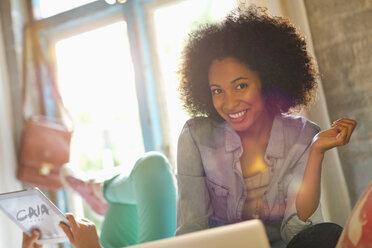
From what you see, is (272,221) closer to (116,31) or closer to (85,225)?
(85,225)

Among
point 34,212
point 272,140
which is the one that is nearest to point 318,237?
point 272,140

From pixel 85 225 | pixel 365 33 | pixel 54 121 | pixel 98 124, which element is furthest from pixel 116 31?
pixel 365 33

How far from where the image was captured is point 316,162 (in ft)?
3.14

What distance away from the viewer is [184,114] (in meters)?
1.13

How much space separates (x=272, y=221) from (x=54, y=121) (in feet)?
3.17

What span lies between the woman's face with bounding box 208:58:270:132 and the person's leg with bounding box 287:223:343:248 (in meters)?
0.25

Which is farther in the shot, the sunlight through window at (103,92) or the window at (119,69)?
the sunlight through window at (103,92)

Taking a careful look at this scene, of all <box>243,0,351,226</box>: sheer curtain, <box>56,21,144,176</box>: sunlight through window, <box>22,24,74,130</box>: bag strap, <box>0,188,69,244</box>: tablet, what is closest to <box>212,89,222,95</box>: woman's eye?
<box>243,0,351,226</box>: sheer curtain

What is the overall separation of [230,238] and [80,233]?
46cm

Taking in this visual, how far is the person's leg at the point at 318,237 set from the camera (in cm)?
91

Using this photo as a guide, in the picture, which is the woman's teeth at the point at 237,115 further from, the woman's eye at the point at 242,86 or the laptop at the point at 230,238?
the laptop at the point at 230,238

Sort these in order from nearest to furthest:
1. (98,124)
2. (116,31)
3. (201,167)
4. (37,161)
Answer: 1. (201,167)
2. (116,31)
3. (98,124)
4. (37,161)

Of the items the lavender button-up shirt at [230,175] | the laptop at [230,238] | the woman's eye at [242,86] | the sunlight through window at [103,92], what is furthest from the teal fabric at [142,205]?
the laptop at [230,238]

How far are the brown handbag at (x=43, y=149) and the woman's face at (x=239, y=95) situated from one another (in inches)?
28.9
